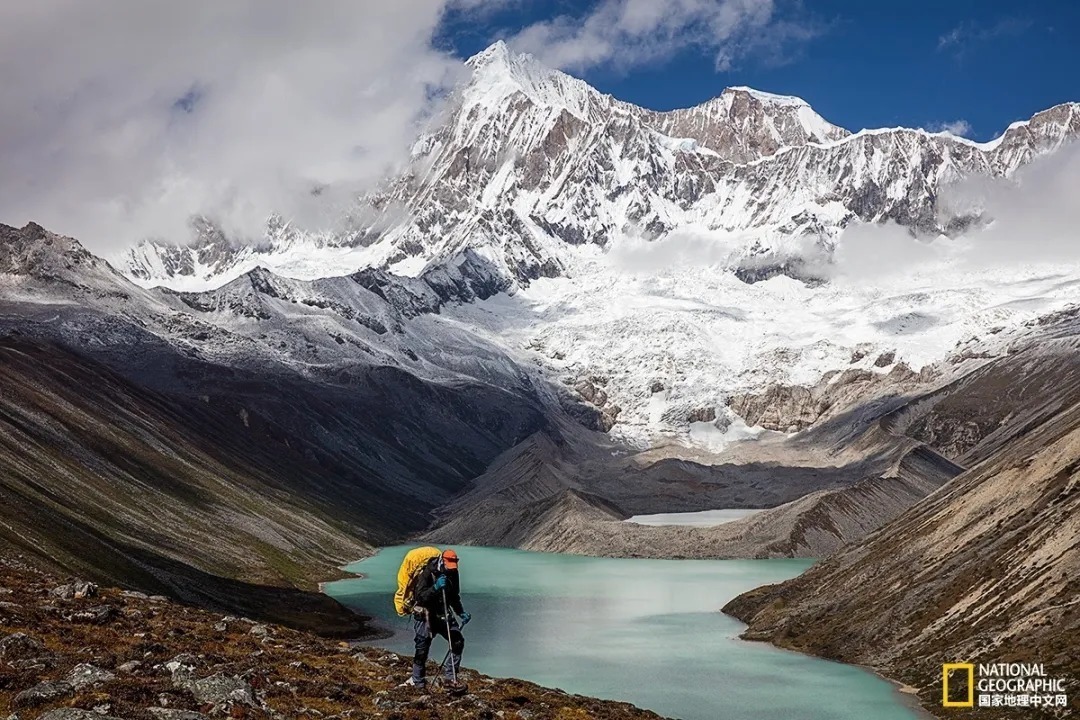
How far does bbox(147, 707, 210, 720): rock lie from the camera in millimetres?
26284

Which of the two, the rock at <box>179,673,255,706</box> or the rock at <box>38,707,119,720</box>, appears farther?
the rock at <box>179,673,255,706</box>

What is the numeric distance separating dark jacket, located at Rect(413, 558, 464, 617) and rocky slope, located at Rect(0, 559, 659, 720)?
2835mm

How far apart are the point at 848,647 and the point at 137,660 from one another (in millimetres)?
69492

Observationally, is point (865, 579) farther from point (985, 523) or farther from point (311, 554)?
point (311, 554)

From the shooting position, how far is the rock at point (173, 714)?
86.2ft

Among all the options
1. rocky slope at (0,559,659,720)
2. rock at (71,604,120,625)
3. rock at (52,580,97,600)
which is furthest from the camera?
rock at (52,580,97,600)

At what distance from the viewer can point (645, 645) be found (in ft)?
341

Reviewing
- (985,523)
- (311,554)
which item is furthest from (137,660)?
(311,554)

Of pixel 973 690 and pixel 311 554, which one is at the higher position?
pixel 311 554

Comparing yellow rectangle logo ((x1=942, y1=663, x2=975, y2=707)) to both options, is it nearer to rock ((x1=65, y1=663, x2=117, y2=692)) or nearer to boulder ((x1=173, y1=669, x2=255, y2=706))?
boulder ((x1=173, y1=669, x2=255, y2=706))

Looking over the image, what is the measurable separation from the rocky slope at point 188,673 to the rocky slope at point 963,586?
131ft

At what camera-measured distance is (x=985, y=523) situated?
94.4 m

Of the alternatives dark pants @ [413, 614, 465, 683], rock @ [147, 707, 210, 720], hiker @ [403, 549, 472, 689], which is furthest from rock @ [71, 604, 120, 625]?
rock @ [147, 707, 210, 720]

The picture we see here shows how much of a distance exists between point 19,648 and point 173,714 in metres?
8.49
